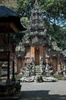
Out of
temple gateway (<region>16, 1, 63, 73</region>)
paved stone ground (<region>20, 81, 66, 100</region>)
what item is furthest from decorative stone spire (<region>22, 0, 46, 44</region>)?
paved stone ground (<region>20, 81, 66, 100</region>)

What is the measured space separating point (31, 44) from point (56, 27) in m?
11.8

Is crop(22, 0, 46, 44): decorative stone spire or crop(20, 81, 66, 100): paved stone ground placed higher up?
crop(22, 0, 46, 44): decorative stone spire

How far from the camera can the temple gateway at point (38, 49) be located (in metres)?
31.1

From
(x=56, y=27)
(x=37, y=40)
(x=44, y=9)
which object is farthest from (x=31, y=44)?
(x=56, y=27)

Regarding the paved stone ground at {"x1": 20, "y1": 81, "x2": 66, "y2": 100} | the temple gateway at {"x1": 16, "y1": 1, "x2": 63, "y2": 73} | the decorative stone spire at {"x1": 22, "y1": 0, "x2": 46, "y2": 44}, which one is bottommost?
the paved stone ground at {"x1": 20, "y1": 81, "x2": 66, "y2": 100}

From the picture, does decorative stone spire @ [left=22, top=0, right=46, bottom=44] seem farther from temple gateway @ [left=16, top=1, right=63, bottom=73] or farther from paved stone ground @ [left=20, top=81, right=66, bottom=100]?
paved stone ground @ [left=20, top=81, right=66, bottom=100]

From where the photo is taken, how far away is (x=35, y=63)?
1217 inches

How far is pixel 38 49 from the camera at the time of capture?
103ft

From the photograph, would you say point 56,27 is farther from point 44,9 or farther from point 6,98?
point 6,98

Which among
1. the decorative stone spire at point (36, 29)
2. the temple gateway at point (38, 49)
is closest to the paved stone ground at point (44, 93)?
the temple gateway at point (38, 49)

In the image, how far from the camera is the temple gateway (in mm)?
31062

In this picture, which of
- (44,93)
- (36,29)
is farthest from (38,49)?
(44,93)

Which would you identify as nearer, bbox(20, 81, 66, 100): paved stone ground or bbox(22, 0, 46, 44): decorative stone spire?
bbox(20, 81, 66, 100): paved stone ground

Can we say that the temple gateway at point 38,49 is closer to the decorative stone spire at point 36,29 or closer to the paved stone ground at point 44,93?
the decorative stone spire at point 36,29
